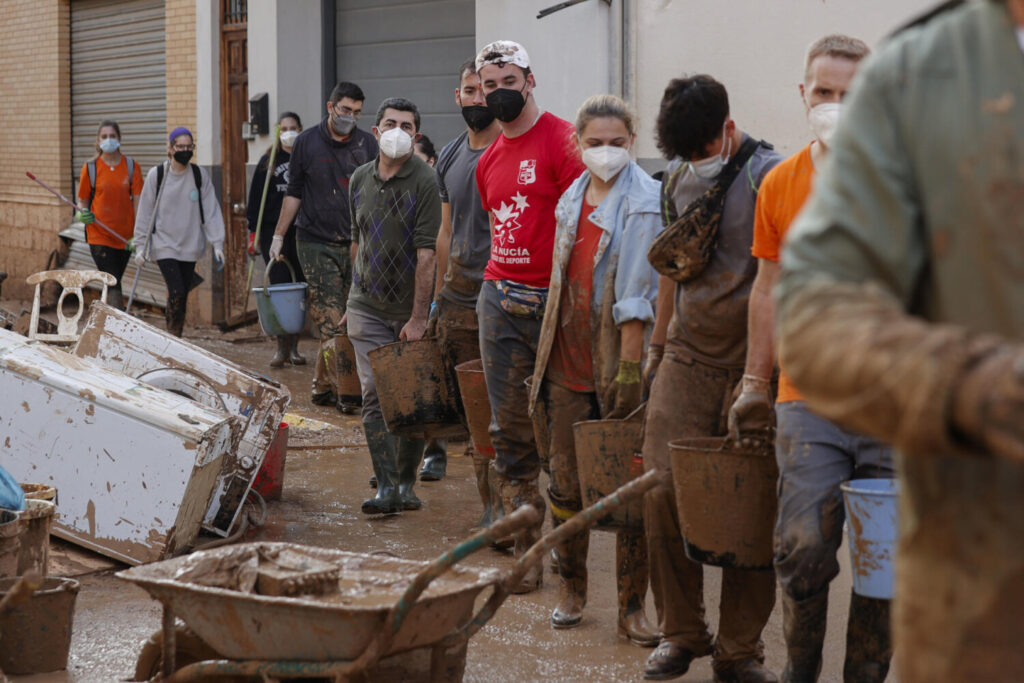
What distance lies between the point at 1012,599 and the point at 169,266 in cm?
1030

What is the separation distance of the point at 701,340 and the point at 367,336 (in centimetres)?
288

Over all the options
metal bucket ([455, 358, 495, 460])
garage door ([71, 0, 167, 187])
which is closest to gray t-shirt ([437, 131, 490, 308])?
metal bucket ([455, 358, 495, 460])

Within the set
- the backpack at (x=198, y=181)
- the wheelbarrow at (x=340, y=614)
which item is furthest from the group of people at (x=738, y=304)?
the backpack at (x=198, y=181)

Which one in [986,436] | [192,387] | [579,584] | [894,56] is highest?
[894,56]

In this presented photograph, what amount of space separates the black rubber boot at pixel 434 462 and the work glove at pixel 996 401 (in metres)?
6.04

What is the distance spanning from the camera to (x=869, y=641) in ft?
12.1

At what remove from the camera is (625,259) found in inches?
183

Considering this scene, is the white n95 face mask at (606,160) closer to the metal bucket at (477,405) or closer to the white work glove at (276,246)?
the metal bucket at (477,405)

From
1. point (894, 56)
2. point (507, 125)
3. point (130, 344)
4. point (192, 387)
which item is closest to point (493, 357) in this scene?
point (507, 125)

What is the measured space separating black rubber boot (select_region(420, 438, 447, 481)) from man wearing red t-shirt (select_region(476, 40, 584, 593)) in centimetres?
194

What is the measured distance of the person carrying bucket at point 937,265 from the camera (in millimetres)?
1677

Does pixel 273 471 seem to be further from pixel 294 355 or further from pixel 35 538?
pixel 294 355

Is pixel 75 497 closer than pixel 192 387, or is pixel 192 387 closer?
pixel 75 497

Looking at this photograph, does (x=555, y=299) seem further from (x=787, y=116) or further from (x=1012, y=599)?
(x=787, y=116)
